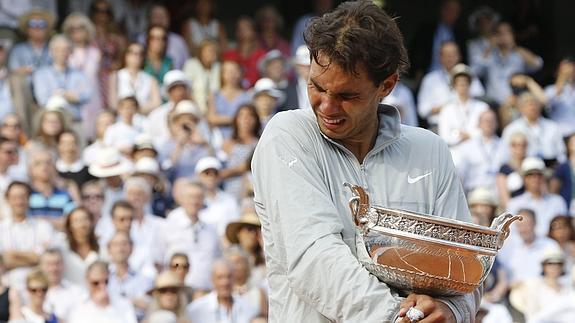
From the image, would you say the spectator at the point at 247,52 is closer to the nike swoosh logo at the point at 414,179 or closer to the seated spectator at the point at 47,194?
the seated spectator at the point at 47,194

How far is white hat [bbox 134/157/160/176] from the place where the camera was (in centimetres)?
1237

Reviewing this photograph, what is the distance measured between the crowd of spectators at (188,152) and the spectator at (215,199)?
0.02m

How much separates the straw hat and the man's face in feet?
25.7

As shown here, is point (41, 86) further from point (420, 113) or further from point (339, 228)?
point (339, 228)

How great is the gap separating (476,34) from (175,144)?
18.0 feet

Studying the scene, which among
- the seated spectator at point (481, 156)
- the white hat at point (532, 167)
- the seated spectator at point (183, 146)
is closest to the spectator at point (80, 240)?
the seated spectator at point (183, 146)

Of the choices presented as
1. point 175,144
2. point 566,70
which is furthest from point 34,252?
point 566,70

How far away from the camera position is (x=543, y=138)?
14.7 metres

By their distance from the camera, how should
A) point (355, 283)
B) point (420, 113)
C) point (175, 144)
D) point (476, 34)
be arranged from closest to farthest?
point (355, 283) → point (175, 144) → point (420, 113) → point (476, 34)

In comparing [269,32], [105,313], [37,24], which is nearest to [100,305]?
[105,313]

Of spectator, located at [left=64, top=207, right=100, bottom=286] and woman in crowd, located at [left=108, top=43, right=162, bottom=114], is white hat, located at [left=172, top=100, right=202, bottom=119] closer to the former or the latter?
woman in crowd, located at [left=108, top=43, right=162, bottom=114]

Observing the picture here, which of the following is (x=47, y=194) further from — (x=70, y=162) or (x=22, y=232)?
(x=70, y=162)

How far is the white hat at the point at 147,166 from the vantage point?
1237 cm

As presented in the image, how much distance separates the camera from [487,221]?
1235 centimetres
